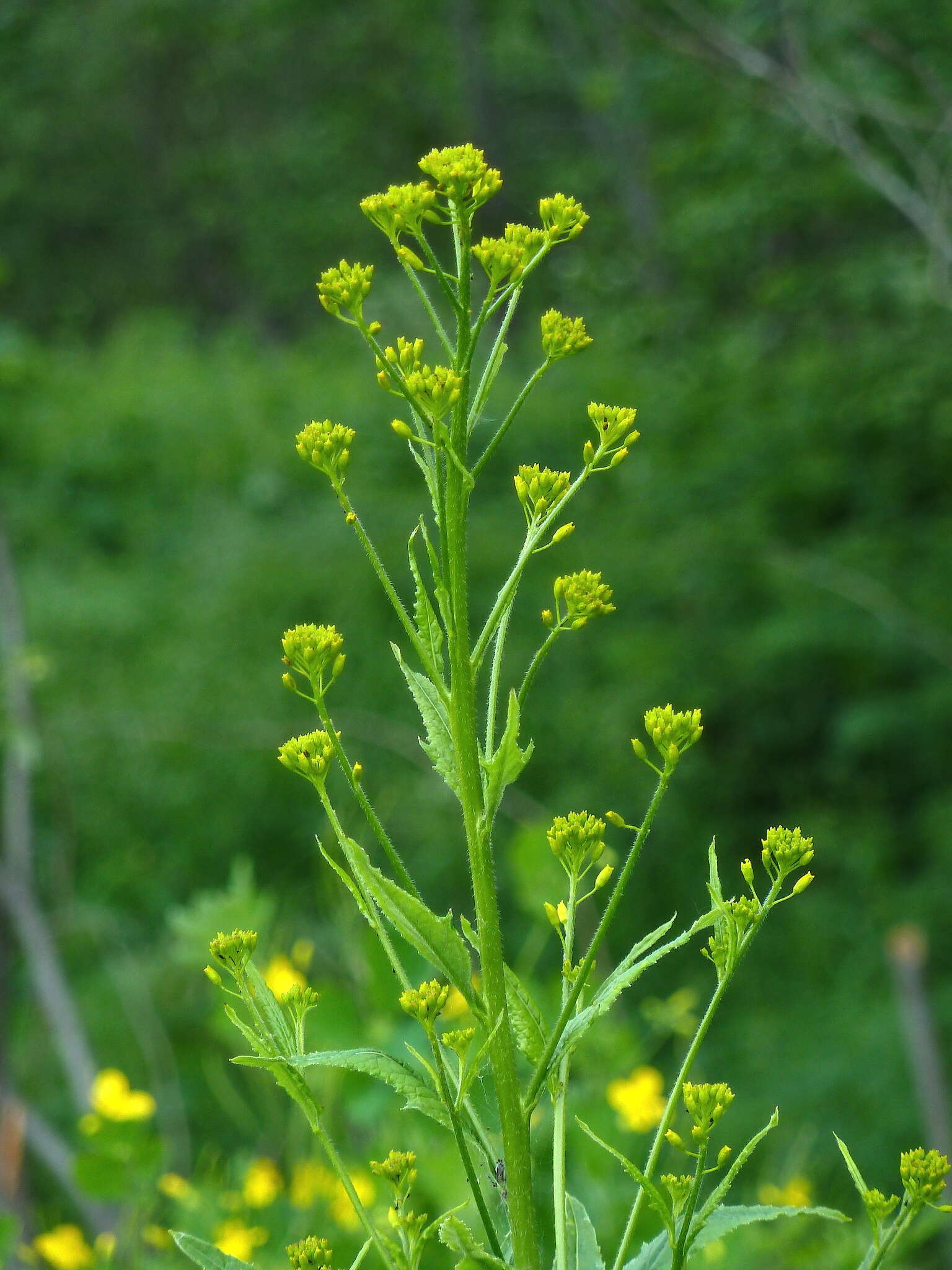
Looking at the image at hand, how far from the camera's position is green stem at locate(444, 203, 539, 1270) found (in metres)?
0.68

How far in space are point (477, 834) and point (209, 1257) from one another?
26cm

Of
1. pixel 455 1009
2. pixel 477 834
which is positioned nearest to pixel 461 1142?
pixel 477 834

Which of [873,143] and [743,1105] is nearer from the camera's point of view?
[743,1105]

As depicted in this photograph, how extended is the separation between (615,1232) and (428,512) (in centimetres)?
403

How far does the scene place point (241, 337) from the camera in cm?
1454

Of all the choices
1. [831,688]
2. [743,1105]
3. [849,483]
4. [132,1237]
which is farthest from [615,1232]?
[849,483]

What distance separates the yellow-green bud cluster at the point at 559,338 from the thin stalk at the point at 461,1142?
37 centimetres

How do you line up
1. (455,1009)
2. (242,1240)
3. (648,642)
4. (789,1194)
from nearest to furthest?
(455,1009)
(242,1240)
(789,1194)
(648,642)

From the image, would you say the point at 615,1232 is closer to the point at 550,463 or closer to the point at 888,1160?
the point at 888,1160

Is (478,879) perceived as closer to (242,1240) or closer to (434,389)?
(434,389)

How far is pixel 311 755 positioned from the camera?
2.34 ft

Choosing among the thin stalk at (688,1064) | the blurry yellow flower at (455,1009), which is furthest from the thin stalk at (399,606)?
the blurry yellow flower at (455,1009)

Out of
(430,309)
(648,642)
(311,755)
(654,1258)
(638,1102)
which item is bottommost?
(638,1102)

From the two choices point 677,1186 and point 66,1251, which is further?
point 66,1251
